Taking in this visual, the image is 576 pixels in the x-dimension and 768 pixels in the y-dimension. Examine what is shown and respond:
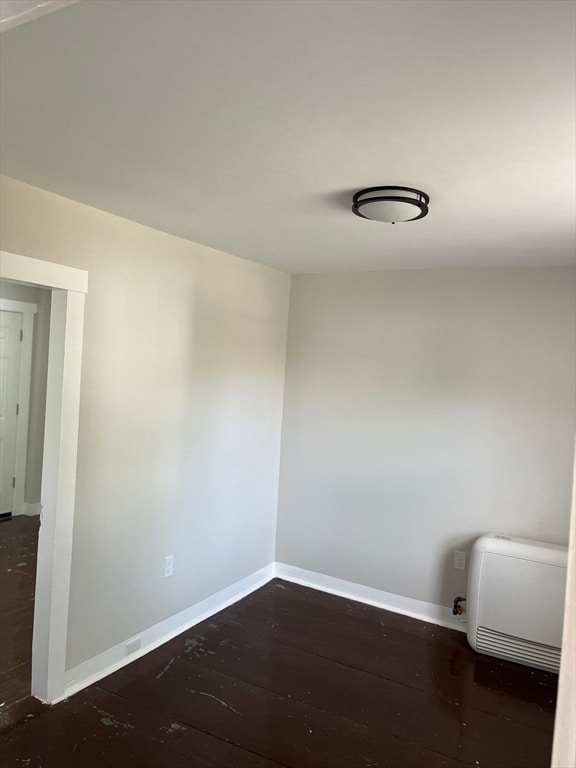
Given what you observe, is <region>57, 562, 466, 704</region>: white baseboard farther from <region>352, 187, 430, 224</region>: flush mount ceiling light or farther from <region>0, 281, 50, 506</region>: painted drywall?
<region>0, 281, 50, 506</region>: painted drywall

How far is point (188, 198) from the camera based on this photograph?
229 cm

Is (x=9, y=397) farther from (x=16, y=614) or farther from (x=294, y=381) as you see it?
(x=294, y=381)

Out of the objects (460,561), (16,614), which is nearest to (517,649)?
(460,561)

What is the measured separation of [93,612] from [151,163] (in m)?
2.11

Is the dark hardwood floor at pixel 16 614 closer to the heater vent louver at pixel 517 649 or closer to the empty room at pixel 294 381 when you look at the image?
the empty room at pixel 294 381

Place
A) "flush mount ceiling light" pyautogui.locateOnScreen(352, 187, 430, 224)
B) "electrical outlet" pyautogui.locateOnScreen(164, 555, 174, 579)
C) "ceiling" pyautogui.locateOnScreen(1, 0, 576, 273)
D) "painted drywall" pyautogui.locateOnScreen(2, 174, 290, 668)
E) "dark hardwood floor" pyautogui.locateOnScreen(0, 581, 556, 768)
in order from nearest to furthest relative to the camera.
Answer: "ceiling" pyautogui.locateOnScreen(1, 0, 576, 273) < "flush mount ceiling light" pyautogui.locateOnScreen(352, 187, 430, 224) < "dark hardwood floor" pyautogui.locateOnScreen(0, 581, 556, 768) < "painted drywall" pyautogui.locateOnScreen(2, 174, 290, 668) < "electrical outlet" pyautogui.locateOnScreen(164, 555, 174, 579)

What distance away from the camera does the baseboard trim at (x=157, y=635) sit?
8.68ft

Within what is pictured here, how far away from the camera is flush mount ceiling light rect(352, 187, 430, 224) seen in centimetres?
203

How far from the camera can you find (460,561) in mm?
3533

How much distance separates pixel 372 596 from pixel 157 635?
153 cm

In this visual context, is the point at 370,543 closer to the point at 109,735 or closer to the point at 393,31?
the point at 109,735

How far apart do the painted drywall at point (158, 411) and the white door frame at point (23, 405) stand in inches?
104

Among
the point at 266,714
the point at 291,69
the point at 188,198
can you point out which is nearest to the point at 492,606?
the point at 266,714

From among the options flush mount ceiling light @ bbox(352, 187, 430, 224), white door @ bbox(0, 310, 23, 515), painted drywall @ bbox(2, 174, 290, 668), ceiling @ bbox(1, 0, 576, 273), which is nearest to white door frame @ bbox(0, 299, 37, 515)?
white door @ bbox(0, 310, 23, 515)
